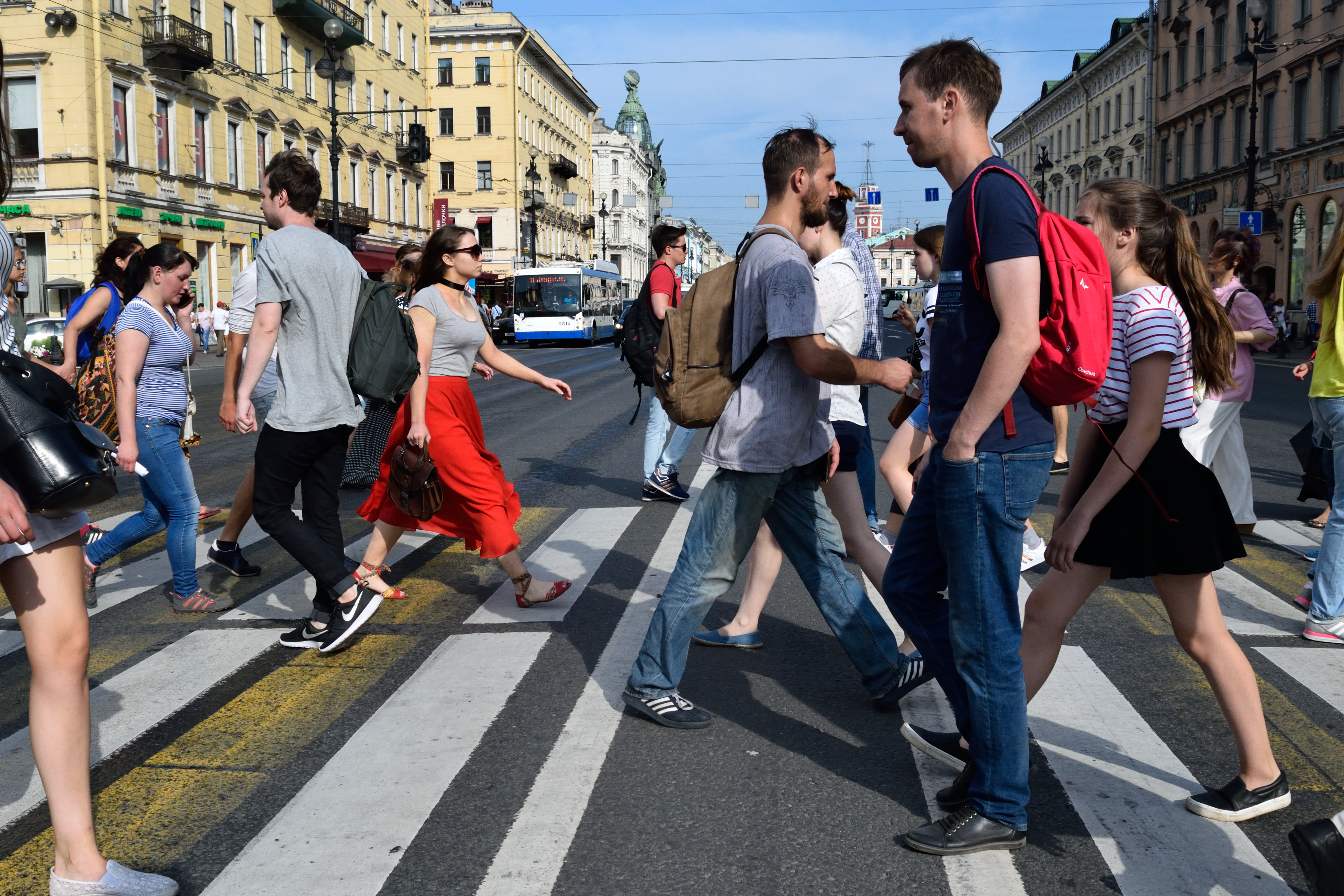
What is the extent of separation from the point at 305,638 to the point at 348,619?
0.25m

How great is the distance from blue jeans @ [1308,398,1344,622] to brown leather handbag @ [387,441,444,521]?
12.5ft

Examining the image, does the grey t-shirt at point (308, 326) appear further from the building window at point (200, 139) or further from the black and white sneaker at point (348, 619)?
the building window at point (200, 139)

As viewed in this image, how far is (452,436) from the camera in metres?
5.56

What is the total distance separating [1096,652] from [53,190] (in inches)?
1243

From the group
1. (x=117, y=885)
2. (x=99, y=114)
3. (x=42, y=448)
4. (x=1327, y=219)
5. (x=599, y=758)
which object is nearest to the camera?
(x=42, y=448)

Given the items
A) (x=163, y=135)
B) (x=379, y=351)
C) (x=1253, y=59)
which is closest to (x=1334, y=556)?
(x=379, y=351)

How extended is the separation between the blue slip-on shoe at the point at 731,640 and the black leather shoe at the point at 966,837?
1.90 metres

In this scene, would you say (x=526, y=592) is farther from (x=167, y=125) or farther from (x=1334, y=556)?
(x=167, y=125)

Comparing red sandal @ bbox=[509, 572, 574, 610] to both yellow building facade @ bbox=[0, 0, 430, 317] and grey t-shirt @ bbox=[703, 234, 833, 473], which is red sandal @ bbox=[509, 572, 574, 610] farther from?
yellow building facade @ bbox=[0, 0, 430, 317]

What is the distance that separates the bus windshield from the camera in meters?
43.5

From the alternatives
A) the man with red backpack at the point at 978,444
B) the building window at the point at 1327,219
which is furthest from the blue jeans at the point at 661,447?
the building window at the point at 1327,219

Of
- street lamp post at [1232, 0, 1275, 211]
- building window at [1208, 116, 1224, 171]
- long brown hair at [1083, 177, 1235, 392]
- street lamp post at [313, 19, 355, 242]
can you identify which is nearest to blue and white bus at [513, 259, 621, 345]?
street lamp post at [313, 19, 355, 242]

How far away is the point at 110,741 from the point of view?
3.91 m

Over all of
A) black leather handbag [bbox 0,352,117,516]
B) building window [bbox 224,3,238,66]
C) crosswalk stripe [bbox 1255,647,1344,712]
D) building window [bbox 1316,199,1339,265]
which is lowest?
crosswalk stripe [bbox 1255,647,1344,712]
